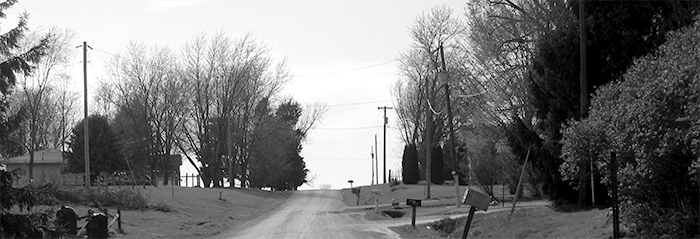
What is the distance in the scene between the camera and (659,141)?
19.8m

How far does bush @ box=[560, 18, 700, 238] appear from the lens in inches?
746

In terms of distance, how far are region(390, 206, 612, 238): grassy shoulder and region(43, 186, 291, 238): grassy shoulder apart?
8.35 meters

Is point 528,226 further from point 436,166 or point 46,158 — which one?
point 46,158

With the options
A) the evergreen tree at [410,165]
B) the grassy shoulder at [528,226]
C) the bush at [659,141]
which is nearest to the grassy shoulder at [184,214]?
the grassy shoulder at [528,226]

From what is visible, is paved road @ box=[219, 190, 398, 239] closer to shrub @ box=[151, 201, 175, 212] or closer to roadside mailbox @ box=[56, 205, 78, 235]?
shrub @ box=[151, 201, 175, 212]

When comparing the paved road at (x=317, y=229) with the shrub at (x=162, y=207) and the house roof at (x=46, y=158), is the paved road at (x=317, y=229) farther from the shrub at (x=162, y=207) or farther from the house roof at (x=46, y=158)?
the house roof at (x=46, y=158)

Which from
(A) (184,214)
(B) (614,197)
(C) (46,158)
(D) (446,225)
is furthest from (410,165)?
(B) (614,197)

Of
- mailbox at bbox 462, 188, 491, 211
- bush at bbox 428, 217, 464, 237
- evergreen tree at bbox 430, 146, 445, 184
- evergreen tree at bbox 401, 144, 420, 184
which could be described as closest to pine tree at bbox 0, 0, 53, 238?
mailbox at bbox 462, 188, 491, 211

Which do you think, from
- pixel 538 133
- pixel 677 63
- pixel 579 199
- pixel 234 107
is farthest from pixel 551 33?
pixel 234 107

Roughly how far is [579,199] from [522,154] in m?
4.25

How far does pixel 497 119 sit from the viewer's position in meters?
47.5

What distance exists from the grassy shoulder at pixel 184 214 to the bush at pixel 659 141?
16168 mm

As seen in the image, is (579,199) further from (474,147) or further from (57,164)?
(57,164)

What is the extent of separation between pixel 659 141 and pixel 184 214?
90.9ft
